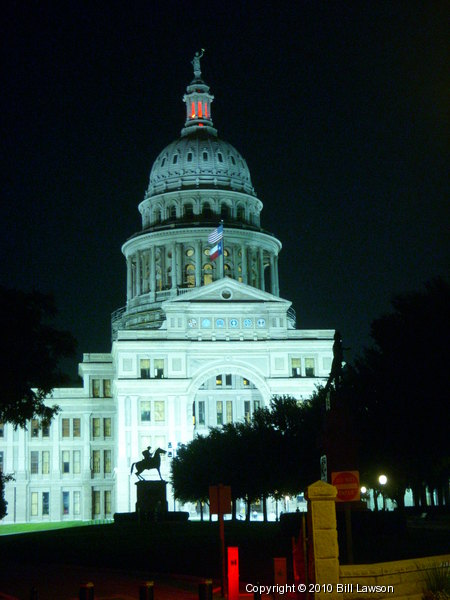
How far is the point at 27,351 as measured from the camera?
47.9m

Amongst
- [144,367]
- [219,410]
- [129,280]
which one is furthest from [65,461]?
[129,280]

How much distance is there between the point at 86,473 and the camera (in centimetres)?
12862

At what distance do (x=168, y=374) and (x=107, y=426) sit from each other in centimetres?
1513

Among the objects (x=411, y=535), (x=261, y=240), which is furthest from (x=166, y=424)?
(x=411, y=535)

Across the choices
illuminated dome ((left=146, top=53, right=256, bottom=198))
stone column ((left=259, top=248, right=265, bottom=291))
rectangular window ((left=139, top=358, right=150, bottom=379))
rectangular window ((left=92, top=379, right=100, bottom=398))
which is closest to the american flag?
stone column ((left=259, top=248, right=265, bottom=291))

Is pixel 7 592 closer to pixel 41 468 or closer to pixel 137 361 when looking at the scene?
pixel 137 361

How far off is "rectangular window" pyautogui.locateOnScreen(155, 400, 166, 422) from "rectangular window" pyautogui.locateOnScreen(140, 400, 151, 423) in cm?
89

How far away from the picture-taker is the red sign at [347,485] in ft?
82.2

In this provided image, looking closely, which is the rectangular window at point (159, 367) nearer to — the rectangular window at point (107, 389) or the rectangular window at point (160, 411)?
the rectangular window at point (160, 411)

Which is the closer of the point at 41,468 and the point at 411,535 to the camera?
the point at 411,535

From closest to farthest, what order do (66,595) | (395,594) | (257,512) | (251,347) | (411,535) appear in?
1. (395,594)
2. (66,595)
3. (411,535)
4. (257,512)
5. (251,347)

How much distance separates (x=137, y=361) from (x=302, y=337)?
19.2 m

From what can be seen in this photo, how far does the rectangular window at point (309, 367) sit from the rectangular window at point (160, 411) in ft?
54.9

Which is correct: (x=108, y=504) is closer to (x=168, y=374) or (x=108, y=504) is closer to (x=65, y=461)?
(x=65, y=461)
